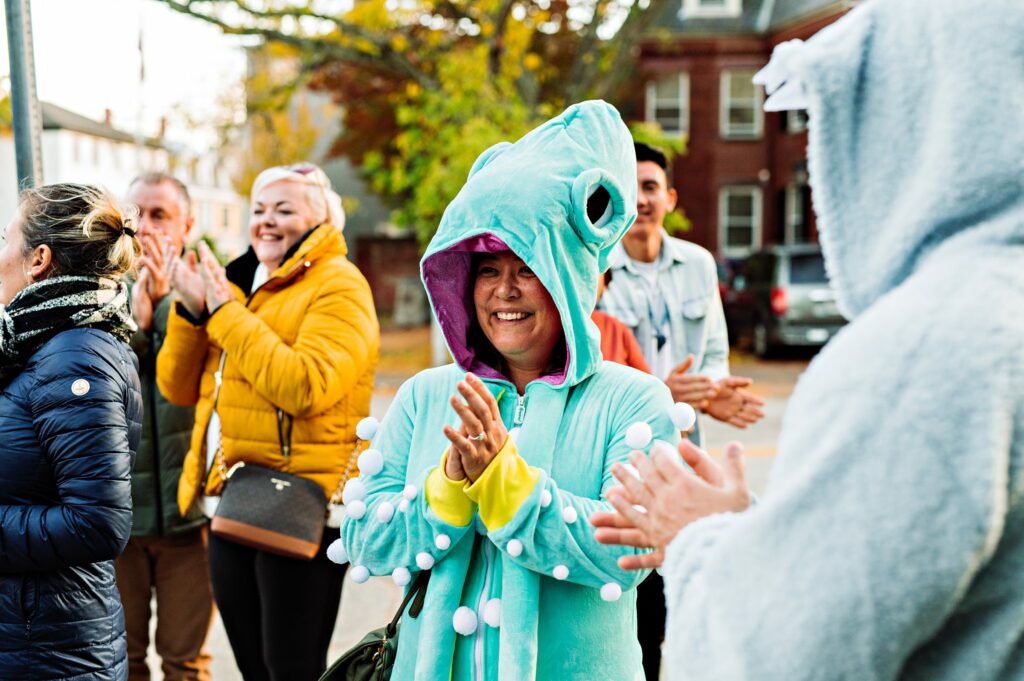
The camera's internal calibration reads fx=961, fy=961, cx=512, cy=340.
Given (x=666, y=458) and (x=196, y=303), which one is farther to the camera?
(x=196, y=303)

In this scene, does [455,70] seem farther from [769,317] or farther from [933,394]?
[933,394]

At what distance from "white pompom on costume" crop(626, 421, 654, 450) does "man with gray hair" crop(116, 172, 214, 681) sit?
2278 mm

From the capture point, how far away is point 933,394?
3.47 feet

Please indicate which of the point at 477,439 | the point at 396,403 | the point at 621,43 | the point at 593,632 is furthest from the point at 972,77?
the point at 621,43

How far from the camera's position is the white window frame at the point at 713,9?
26.0 m

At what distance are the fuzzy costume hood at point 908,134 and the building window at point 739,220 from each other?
2598cm

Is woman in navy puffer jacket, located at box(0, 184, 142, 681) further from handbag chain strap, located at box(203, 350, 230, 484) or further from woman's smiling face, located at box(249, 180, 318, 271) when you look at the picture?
woman's smiling face, located at box(249, 180, 318, 271)

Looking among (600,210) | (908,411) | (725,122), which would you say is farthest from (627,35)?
(908,411)

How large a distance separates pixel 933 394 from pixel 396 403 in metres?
1.51

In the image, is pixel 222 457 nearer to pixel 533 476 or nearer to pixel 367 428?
pixel 367 428

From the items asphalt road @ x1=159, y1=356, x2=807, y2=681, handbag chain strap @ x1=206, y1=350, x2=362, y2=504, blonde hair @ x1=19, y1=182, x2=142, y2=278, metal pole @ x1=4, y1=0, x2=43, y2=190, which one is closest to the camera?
blonde hair @ x1=19, y1=182, x2=142, y2=278

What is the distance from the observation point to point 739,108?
26188 millimetres

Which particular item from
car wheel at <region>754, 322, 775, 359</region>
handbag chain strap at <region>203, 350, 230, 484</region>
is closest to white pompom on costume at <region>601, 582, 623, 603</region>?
handbag chain strap at <region>203, 350, 230, 484</region>

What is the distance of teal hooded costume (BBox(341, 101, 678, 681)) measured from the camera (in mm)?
1998
